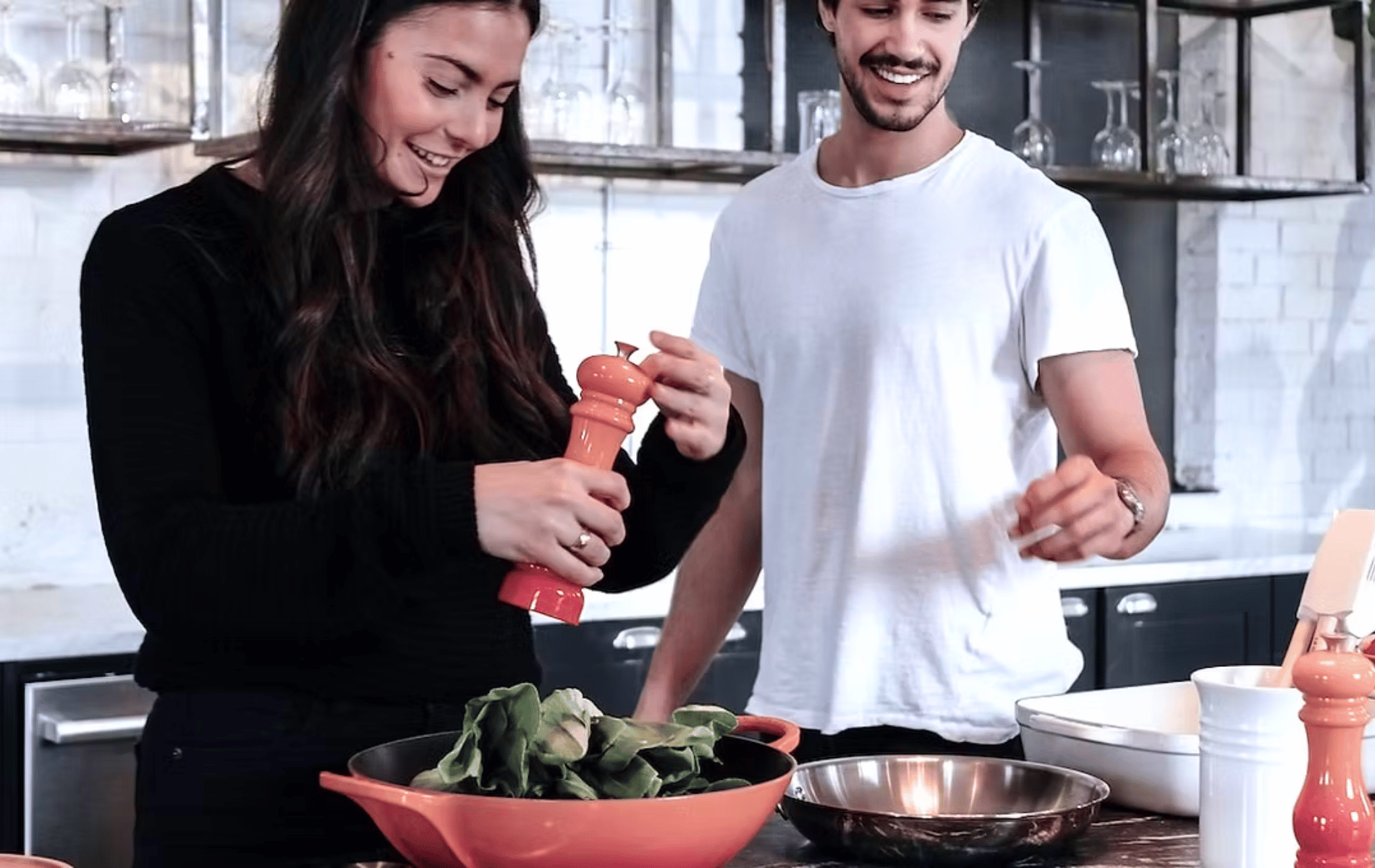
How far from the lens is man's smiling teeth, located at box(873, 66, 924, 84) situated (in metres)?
2.44

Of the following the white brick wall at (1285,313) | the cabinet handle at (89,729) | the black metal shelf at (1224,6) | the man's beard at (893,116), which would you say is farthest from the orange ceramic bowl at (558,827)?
the white brick wall at (1285,313)

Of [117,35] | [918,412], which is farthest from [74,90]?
[918,412]

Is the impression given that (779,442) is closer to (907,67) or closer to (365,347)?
(907,67)

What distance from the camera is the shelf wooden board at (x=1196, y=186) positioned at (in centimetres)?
450

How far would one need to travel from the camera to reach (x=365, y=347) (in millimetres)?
1927

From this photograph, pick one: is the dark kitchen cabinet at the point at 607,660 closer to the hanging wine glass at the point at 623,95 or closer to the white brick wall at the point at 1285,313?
the hanging wine glass at the point at 623,95

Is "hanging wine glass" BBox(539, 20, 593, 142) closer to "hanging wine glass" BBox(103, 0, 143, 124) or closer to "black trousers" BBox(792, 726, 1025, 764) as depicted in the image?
"hanging wine glass" BBox(103, 0, 143, 124)

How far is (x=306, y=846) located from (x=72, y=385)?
225 cm

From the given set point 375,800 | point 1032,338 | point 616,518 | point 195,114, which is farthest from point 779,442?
point 195,114

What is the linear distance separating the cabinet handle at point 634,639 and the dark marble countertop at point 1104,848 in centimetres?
182

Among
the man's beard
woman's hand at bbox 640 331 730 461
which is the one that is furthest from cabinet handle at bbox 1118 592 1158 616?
woman's hand at bbox 640 331 730 461

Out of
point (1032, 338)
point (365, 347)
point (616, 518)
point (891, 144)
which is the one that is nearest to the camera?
point (616, 518)

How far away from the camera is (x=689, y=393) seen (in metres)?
1.81

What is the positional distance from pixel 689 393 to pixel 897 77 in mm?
791
